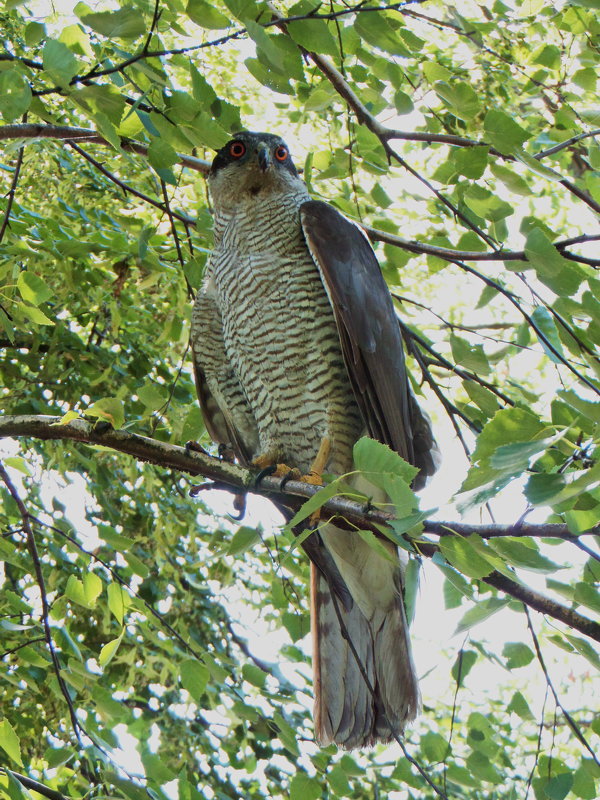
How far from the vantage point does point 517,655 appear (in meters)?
2.51

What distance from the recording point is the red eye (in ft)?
12.6

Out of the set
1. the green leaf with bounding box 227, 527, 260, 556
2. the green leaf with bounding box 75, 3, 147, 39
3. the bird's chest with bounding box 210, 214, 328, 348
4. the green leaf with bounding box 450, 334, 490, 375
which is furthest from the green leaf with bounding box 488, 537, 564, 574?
A: the bird's chest with bounding box 210, 214, 328, 348

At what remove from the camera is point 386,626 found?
3168 mm

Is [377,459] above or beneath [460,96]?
beneath

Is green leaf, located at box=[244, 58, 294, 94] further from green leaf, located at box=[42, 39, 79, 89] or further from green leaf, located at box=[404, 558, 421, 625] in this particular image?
green leaf, located at box=[404, 558, 421, 625]

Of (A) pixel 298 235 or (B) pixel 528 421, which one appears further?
(A) pixel 298 235

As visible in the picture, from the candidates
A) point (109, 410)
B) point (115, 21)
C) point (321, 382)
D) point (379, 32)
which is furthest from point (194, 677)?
point (379, 32)

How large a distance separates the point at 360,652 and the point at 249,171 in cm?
216

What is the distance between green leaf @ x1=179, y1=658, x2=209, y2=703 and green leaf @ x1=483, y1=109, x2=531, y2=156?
5.41 ft

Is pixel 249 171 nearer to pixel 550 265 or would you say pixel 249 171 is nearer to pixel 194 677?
pixel 550 265

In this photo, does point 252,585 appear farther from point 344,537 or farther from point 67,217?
point 67,217

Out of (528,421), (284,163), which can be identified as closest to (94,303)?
(284,163)

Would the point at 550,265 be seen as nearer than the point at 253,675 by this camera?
Yes

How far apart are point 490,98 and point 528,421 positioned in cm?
303
